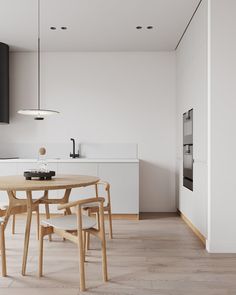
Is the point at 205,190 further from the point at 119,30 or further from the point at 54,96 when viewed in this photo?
the point at 54,96

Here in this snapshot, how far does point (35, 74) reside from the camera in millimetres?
5355

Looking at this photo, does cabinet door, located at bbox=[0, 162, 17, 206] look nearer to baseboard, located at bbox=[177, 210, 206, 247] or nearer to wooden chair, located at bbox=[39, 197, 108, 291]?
wooden chair, located at bbox=[39, 197, 108, 291]

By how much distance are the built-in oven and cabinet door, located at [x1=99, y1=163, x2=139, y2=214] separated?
72 centimetres

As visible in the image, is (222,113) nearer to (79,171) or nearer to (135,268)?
(135,268)

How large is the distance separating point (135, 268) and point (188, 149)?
1914 millimetres

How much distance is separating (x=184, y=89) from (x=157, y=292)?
2.97 m

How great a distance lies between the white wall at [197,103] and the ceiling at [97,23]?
0.29 m

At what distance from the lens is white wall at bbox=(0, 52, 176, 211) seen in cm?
532

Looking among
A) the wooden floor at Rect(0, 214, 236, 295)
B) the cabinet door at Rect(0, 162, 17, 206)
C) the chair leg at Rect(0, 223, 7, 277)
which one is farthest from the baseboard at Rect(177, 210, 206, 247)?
the cabinet door at Rect(0, 162, 17, 206)

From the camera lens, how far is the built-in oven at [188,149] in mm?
4020

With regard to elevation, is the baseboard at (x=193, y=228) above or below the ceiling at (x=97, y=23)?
below

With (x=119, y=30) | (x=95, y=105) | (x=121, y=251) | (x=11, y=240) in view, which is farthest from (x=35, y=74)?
(x=121, y=251)

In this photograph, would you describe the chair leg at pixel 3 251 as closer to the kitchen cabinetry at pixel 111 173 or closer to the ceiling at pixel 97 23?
the kitchen cabinetry at pixel 111 173

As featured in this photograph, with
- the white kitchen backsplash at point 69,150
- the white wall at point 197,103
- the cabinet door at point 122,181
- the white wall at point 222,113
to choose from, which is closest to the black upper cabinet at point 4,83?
the white kitchen backsplash at point 69,150
